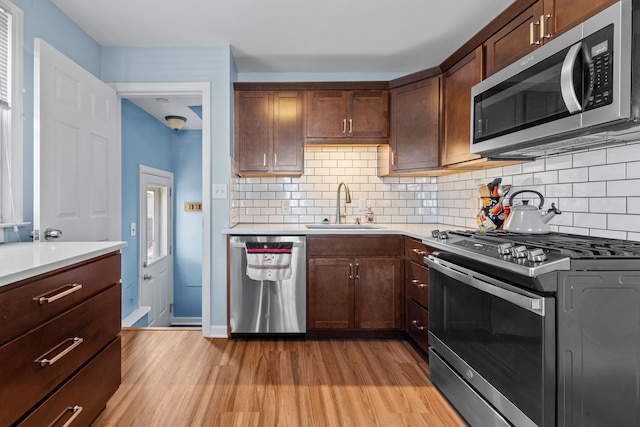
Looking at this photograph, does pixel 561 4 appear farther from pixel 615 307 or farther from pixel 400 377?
pixel 400 377

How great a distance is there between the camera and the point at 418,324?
2.46 meters

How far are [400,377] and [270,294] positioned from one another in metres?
1.13

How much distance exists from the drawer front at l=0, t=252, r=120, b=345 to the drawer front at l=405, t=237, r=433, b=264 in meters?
1.89

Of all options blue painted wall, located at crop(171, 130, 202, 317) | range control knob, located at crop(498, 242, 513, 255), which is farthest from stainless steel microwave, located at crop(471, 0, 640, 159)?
blue painted wall, located at crop(171, 130, 202, 317)

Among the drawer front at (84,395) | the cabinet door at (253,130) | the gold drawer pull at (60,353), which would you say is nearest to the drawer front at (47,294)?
the gold drawer pull at (60,353)

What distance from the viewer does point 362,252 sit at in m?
2.80

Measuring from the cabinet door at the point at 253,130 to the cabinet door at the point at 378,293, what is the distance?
1.25m

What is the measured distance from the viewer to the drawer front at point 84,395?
1.29 metres

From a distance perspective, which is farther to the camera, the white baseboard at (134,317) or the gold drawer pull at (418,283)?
the white baseboard at (134,317)

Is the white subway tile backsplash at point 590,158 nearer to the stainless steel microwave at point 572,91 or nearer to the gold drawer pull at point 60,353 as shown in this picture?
the stainless steel microwave at point 572,91

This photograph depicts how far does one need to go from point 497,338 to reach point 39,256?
190 centimetres

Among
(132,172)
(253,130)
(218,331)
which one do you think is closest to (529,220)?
(253,130)

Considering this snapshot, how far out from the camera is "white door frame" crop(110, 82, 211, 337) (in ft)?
9.30

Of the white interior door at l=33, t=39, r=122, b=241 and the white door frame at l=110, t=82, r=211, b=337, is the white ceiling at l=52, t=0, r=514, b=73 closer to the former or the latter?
the white door frame at l=110, t=82, r=211, b=337
